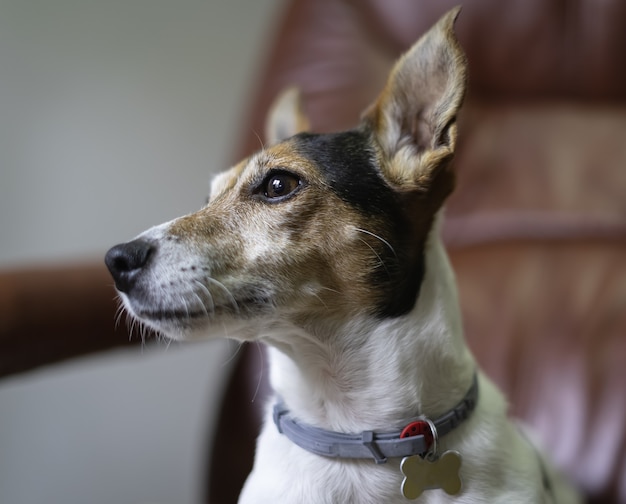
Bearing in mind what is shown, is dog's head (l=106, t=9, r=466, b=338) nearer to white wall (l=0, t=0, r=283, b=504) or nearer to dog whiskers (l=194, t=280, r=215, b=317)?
dog whiskers (l=194, t=280, r=215, b=317)

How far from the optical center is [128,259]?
0.79 meters

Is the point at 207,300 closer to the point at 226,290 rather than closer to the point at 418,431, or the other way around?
the point at 226,290

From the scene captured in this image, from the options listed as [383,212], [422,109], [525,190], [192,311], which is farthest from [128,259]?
[525,190]

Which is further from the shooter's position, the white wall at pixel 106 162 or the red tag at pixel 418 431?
the white wall at pixel 106 162

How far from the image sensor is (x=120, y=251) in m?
0.79

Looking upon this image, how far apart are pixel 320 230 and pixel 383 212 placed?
9cm

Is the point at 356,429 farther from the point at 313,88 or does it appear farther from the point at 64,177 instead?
the point at 64,177

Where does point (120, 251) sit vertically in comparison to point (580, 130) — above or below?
above

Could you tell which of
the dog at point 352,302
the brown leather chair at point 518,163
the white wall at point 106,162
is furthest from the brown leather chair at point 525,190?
the dog at point 352,302

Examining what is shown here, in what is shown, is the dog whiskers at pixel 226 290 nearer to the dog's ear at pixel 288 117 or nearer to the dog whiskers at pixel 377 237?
the dog whiskers at pixel 377 237

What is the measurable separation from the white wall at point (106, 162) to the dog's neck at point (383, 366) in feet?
3.11

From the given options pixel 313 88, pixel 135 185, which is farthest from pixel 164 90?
pixel 313 88

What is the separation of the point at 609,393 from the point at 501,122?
0.69 m

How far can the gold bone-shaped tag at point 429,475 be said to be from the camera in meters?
0.83
